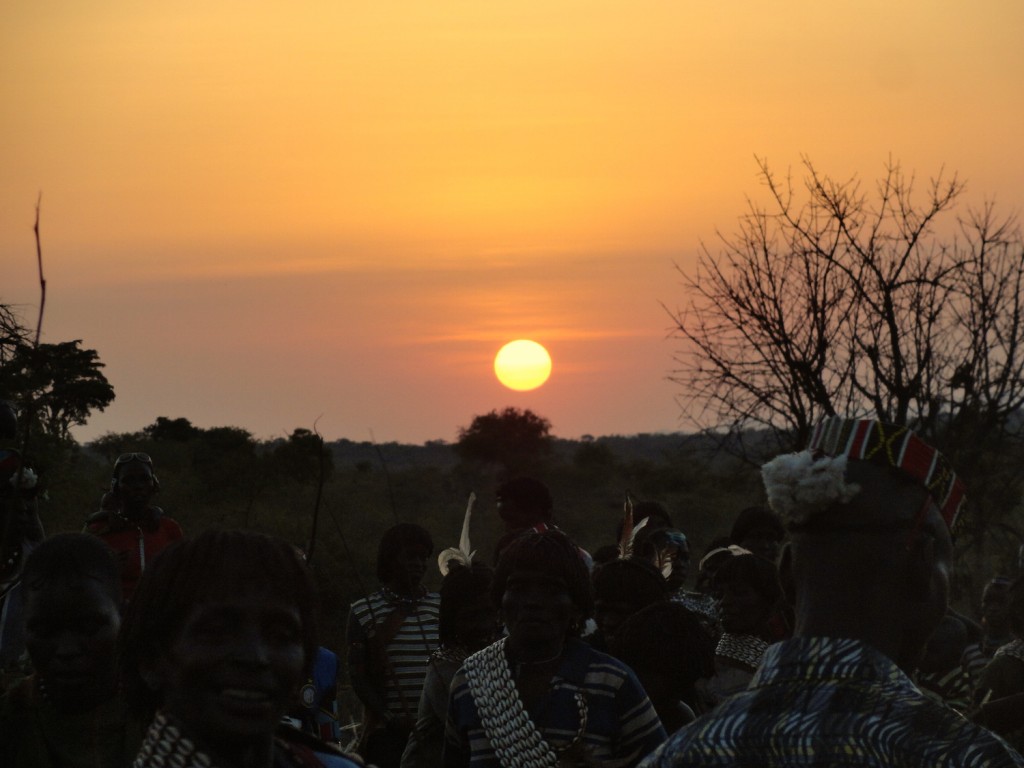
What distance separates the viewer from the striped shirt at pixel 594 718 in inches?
180

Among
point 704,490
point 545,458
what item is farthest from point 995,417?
point 545,458

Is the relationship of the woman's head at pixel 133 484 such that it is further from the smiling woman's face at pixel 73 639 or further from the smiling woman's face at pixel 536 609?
the smiling woman's face at pixel 73 639

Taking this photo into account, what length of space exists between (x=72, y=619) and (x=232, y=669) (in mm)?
1456

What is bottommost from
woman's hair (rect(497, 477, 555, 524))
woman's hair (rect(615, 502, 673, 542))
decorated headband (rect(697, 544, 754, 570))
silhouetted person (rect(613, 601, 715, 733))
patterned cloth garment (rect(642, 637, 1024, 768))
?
silhouetted person (rect(613, 601, 715, 733))

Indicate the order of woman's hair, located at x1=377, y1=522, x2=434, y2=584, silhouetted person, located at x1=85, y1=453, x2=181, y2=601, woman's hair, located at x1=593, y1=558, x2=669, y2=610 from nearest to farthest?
1. woman's hair, located at x1=593, y1=558, x2=669, y2=610
2. silhouetted person, located at x1=85, y1=453, x2=181, y2=601
3. woman's hair, located at x1=377, y1=522, x2=434, y2=584

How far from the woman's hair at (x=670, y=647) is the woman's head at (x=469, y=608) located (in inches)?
40.8

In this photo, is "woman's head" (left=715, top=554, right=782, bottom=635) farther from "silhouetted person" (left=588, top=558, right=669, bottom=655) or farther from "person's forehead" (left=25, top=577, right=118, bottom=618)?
"person's forehead" (left=25, top=577, right=118, bottom=618)

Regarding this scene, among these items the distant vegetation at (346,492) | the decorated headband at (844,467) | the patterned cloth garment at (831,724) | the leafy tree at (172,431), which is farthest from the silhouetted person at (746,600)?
the leafy tree at (172,431)

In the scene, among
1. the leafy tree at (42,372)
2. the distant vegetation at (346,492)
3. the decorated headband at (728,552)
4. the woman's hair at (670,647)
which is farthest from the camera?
the distant vegetation at (346,492)

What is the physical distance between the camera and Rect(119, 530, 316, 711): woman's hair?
256 centimetres

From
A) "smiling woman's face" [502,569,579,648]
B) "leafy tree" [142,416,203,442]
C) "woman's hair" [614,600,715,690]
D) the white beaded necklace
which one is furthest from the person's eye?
"leafy tree" [142,416,203,442]

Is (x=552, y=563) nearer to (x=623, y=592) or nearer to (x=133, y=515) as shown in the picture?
(x=623, y=592)

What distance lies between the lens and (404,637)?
7.86 m

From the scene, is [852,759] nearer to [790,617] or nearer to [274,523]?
[790,617]
